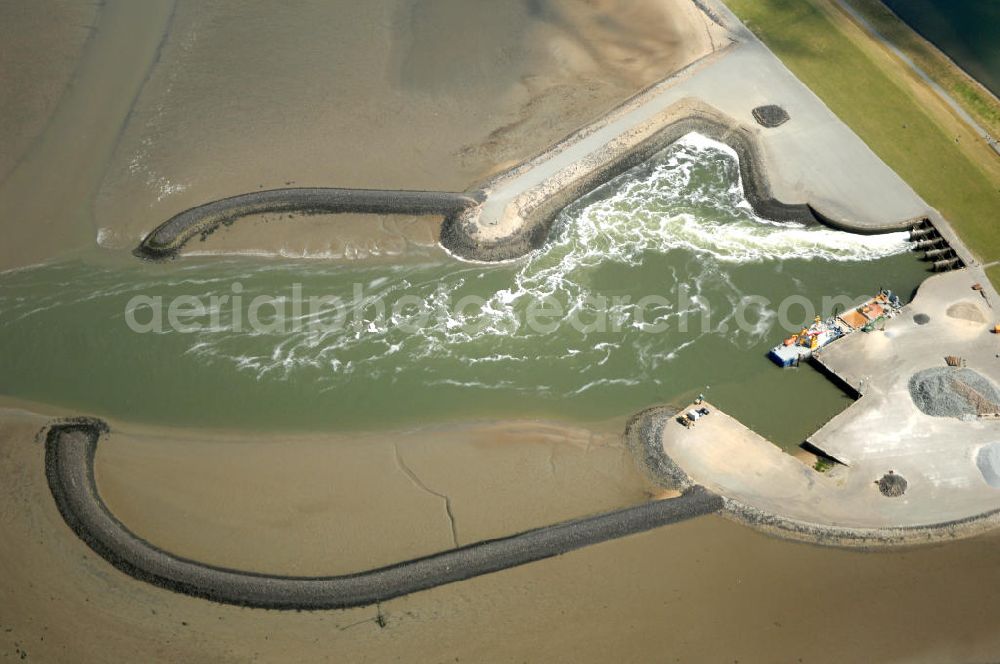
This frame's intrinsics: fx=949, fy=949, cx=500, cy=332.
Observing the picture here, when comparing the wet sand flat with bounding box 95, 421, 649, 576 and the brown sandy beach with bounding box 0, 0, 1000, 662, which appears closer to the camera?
the brown sandy beach with bounding box 0, 0, 1000, 662

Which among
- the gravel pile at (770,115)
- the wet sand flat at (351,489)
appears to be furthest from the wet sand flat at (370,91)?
the wet sand flat at (351,489)

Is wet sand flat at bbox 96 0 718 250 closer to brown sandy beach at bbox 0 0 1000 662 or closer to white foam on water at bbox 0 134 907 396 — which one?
brown sandy beach at bbox 0 0 1000 662

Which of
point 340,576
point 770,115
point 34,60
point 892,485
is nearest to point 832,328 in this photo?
point 892,485

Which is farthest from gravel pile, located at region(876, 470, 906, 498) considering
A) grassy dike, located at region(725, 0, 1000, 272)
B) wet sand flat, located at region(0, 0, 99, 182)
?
wet sand flat, located at region(0, 0, 99, 182)

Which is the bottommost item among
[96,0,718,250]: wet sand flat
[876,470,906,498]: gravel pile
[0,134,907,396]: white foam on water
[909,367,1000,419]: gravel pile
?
[876,470,906,498]: gravel pile

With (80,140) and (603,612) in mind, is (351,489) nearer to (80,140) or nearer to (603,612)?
(603,612)

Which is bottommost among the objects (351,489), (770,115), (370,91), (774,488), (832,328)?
(774,488)

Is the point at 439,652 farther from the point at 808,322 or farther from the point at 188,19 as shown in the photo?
the point at 188,19
